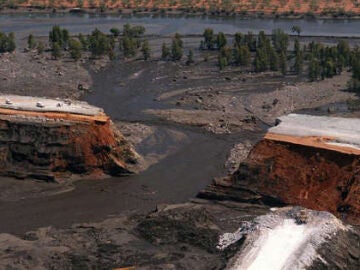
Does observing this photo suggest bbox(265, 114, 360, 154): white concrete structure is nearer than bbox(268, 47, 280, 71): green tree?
Yes

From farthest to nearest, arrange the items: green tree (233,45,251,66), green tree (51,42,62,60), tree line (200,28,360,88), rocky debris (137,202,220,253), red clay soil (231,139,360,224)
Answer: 1. green tree (51,42,62,60)
2. green tree (233,45,251,66)
3. tree line (200,28,360,88)
4. red clay soil (231,139,360,224)
5. rocky debris (137,202,220,253)

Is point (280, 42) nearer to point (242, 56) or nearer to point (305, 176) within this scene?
point (242, 56)

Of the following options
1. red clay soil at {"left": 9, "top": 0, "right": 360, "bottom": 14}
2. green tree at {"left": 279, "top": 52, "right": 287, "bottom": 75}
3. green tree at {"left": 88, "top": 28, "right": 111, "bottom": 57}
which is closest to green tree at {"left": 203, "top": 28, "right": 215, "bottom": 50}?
green tree at {"left": 88, "top": 28, "right": 111, "bottom": 57}

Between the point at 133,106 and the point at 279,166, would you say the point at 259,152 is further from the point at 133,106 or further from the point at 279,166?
the point at 133,106

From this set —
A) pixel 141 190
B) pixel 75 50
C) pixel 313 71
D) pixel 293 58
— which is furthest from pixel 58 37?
pixel 141 190

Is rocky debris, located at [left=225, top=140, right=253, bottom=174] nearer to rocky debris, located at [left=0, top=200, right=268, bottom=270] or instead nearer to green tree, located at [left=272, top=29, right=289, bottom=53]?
rocky debris, located at [left=0, top=200, right=268, bottom=270]

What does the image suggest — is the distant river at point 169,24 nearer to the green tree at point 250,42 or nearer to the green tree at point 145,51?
the green tree at point 250,42
